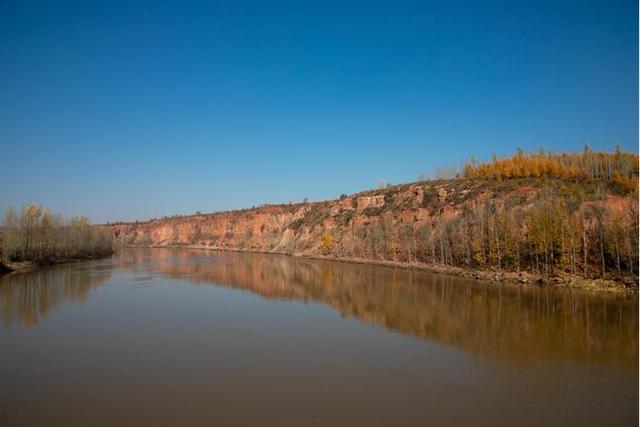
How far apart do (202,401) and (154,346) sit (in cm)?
571

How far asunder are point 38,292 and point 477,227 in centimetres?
3560

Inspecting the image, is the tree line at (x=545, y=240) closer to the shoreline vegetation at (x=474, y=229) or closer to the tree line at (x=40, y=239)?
the shoreline vegetation at (x=474, y=229)

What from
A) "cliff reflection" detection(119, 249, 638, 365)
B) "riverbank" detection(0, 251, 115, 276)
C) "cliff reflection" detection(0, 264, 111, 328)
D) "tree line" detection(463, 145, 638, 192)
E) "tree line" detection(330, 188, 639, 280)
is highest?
"tree line" detection(463, 145, 638, 192)

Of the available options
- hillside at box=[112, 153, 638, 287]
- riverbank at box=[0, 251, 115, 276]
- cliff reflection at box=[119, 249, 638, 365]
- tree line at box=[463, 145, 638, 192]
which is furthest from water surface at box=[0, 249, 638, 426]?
tree line at box=[463, 145, 638, 192]

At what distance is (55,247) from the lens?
5222 cm

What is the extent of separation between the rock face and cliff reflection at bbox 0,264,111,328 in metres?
31.3

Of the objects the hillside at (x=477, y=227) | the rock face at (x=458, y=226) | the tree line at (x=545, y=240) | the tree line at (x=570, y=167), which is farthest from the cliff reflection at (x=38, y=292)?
the tree line at (x=570, y=167)

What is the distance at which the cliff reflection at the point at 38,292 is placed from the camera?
20000mm

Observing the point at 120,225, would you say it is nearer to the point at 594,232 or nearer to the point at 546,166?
the point at 546,166

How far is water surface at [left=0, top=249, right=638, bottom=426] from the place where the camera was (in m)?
9.60

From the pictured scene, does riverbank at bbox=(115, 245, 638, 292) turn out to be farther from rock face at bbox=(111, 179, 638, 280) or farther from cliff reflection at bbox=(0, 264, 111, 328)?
cliff reflection at bbox=(0, 264, 111, 328)

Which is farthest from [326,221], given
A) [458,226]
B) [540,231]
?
[540,231]

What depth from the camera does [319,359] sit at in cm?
1372

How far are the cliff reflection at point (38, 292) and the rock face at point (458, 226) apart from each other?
31314 millimetres
